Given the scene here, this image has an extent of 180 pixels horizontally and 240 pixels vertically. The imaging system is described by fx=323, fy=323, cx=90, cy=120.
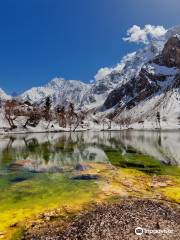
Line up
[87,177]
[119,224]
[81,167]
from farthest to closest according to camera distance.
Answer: [81,167] < [87,177] < [119,224]

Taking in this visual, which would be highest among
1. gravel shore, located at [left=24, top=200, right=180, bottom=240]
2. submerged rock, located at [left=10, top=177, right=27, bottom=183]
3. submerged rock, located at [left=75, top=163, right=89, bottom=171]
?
submerged rock, located at [left=75, top=163, right=89, bottom=171]

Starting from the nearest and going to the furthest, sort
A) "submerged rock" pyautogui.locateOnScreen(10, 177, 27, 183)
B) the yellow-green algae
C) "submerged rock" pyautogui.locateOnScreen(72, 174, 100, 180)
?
the yellow-green algae < "submerged rock" pyautogui.locateOnScreen(10, 177, 27, 183) < "submerged rock" pyautogui.locateOnScreen(72, 174, 100, 180)

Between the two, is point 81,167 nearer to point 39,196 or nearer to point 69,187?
point 69,187

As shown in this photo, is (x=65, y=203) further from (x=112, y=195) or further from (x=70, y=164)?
(x=70, y=164)

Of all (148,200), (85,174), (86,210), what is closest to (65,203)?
(86,210)

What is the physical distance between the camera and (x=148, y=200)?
102 feet

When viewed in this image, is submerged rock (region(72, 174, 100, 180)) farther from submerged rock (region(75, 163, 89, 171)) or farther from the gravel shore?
the gravel shore

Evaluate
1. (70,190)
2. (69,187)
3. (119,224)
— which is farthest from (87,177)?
(119,224)

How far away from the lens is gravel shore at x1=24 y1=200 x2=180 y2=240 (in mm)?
22422

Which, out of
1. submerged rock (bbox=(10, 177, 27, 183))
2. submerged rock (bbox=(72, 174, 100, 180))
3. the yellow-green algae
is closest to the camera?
the yellow-green algae

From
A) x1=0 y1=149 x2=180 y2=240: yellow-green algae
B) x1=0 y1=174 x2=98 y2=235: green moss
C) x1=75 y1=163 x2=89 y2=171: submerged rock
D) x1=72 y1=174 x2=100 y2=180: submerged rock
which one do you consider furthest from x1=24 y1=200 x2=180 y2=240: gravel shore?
x1=75 y1=163 x2=89 y2=171: submerged rock

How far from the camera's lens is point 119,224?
24.4 m

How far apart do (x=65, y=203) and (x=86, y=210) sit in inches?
127

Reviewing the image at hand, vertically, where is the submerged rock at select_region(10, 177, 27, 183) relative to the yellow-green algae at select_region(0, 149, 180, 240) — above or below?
above
